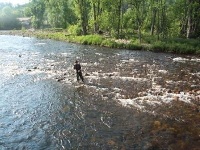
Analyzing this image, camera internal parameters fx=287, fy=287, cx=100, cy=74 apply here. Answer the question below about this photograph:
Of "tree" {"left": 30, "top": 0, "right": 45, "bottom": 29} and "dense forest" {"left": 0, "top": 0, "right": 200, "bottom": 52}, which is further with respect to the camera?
"tree" {"left": 30, "top": 0, "right": 45, "bottom": 29}

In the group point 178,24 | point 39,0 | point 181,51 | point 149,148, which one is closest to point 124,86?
point 149,148

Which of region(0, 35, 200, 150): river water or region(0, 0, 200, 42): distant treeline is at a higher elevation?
region(0, 0, 200, 42): distant treeline

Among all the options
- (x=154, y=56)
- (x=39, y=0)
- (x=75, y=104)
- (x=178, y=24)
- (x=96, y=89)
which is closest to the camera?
(x=75, y=104)

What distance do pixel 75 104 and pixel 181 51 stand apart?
2783cm

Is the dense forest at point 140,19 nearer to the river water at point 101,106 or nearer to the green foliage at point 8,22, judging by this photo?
the river water at point 101,106

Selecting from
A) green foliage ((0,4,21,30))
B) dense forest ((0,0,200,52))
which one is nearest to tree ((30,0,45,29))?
green foliage ((0,4,21,30))

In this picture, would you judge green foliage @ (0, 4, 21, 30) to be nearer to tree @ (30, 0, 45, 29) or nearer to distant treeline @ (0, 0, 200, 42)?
tree @ (30, 0, 45, 29)

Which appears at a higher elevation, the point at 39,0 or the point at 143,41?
the point at 39,0

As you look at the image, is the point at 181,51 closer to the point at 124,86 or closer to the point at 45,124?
the point at 124,86

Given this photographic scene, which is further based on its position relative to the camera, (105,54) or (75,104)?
(105,54)

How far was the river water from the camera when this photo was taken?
1628 centimetres

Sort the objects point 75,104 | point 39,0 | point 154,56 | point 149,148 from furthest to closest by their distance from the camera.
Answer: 1. point 39,0
2. point 154,56
3. point 75,104
4. point 149,148

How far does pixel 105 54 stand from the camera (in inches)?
1795

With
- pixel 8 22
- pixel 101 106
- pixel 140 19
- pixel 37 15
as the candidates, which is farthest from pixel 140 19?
pixel 8 22
